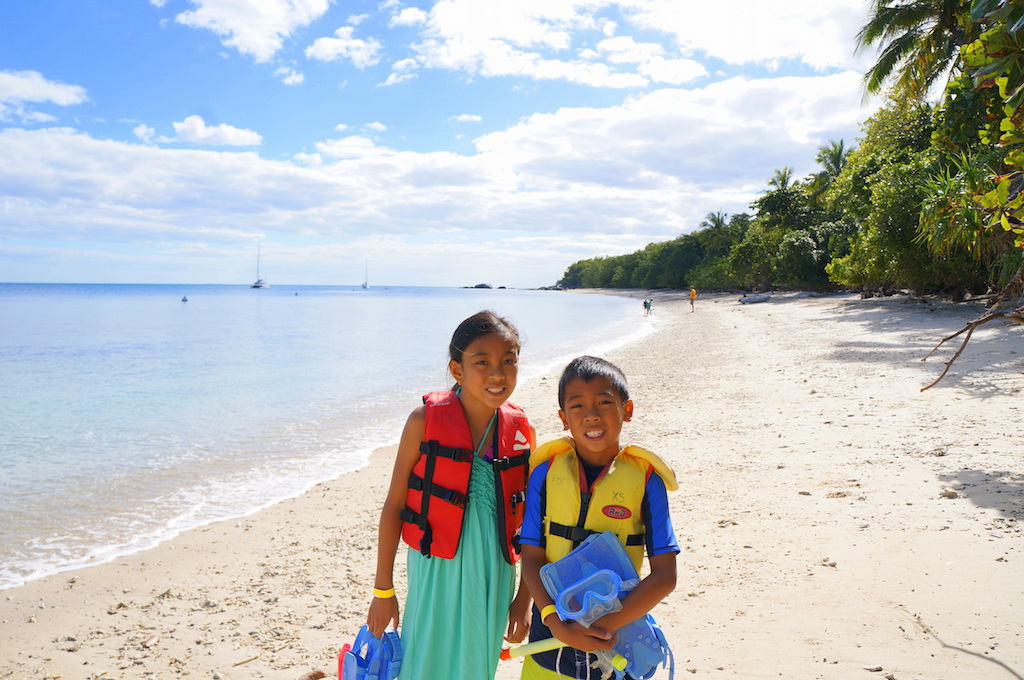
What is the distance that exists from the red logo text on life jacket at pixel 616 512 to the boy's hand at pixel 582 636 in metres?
0.32

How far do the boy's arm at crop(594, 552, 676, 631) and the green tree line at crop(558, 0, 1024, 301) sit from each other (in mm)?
1871

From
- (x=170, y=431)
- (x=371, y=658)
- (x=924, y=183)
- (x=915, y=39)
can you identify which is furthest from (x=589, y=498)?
(x=915, y=39)

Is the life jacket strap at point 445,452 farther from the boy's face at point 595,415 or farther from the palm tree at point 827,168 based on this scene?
the palm tree at point 827,168

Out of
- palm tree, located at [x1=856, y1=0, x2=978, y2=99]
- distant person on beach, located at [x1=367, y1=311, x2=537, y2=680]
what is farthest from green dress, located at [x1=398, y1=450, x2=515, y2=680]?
palm tree, located at [x1=856, y1=0, x2=978, y2=99]

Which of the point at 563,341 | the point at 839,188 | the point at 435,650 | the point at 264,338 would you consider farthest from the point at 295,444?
the point at 839,188

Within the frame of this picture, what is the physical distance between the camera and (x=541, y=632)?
6.52 ft

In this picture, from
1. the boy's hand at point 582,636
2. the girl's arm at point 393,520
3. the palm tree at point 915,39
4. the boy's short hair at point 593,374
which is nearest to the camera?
the boy's hand at point 582,636

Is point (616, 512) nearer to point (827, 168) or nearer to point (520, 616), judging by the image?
point (520, 616)

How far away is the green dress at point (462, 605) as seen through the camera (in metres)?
2.03

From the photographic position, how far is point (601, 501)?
1.89 m

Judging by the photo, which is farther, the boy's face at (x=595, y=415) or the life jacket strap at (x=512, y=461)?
the life jacket strap at (x=512, y=461)

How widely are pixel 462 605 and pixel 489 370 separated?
77cm

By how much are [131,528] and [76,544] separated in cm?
49

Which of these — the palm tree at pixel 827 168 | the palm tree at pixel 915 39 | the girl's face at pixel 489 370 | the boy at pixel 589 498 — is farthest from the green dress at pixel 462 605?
the palm tree at pixel 827 168
